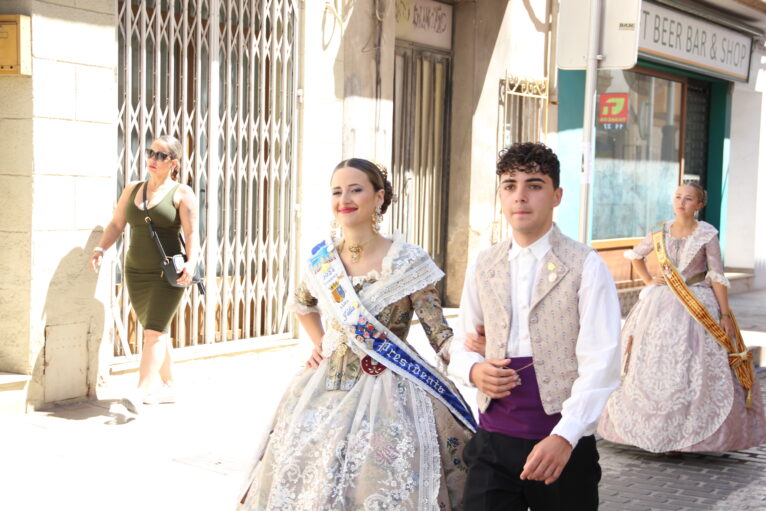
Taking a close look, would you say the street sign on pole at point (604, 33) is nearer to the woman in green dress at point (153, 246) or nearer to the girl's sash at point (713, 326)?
Result: the girl's sash at point (713, 326)

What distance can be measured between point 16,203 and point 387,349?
3608 millimetres

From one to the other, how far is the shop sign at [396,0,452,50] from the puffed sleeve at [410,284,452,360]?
6.86 meters

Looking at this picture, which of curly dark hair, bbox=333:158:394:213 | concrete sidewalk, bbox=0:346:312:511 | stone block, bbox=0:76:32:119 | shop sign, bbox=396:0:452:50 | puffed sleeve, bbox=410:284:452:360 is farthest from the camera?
shop sign, bbox=396:0:452:50

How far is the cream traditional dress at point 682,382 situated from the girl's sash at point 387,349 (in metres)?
2.86

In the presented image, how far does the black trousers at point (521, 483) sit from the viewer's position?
3.12 metres

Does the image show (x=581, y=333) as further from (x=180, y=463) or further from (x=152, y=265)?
(x=152, y=265)

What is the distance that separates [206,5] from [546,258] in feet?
18.5

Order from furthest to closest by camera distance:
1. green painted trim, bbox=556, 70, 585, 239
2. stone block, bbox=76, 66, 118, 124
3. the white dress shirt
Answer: green painted trim, bbox=556, 70, 585, 239 < stone block, bbox=76, 66, 118, 124 < the white dress shirt

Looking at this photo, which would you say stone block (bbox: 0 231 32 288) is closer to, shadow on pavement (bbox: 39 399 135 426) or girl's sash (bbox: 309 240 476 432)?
shadow on pavement (bbox: 39 399 135 426)

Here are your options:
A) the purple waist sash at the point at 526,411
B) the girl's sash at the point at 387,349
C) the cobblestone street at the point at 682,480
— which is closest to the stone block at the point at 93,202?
the girl's sash at the point at 387,349

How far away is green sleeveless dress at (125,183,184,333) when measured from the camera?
6.64 metres

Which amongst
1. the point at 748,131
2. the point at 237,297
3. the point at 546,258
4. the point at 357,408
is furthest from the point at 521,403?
the point at 748,131

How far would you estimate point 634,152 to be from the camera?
1468cm

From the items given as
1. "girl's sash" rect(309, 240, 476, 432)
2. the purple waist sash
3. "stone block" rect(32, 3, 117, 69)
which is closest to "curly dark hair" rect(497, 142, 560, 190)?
the purple waist sash
